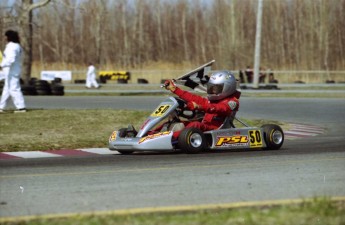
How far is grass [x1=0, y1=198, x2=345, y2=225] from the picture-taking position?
5.36 metres

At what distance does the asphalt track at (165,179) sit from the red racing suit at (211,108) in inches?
21.1

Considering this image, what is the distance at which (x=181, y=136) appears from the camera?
1049 centimetres

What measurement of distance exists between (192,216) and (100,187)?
67.4 inches

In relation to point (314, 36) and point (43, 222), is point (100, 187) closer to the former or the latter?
point (43, 222)

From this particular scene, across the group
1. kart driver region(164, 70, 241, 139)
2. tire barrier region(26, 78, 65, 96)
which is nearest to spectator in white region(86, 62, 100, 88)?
tire barrier region(26, 78, 65, 96)

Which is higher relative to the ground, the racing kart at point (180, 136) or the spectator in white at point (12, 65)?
the spectator in white at point (12, 65)

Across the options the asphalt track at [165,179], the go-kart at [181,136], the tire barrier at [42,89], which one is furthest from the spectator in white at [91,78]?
the asphalt track at [165,179]

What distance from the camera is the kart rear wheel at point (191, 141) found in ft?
→ 34.2

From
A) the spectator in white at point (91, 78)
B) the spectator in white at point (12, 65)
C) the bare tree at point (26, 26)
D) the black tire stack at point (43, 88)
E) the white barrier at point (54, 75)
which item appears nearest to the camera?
the spectator in white at point (12, 65)

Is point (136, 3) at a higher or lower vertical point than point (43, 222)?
higher

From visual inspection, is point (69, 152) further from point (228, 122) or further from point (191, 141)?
point (228, 122)

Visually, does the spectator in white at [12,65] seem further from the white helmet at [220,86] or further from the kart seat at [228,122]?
the kart seat at [228,122]

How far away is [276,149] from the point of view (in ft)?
37.6

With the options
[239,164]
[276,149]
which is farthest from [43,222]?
[276,149]
